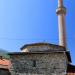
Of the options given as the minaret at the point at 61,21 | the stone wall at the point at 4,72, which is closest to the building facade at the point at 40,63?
the stone wall at the point at 4,72

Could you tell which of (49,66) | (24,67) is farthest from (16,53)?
(49,66)

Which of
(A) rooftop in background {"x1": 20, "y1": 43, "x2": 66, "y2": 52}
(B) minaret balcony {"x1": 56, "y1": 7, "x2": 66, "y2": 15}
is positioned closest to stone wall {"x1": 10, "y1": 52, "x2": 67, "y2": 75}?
(A) rooftop in background {"x1": 20, "y1": 43, "x2": 66, "y2": 52}

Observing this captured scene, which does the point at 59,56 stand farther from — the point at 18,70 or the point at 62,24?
the point at 62,24

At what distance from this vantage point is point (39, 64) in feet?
62.4

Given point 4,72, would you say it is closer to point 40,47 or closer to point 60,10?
point 40,47

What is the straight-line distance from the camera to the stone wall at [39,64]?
18.6 metres

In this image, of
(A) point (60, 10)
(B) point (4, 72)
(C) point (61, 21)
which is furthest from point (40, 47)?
(A) point (60, 10)

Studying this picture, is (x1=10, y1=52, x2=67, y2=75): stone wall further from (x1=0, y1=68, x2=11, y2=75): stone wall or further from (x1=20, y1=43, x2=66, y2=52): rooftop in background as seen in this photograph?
(x1=20, y1=43, x2=66, y2=52): rooftop in background

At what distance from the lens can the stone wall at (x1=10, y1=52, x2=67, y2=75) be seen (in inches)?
733

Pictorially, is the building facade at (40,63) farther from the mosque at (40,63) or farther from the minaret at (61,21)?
the minaret at (61,21)

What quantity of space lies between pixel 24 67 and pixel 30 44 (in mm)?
3326

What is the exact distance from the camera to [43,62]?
750 inches

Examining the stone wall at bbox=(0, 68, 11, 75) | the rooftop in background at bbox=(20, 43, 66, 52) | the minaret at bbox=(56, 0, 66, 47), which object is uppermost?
the minaret at bbox=(56, 0, 66, 47)

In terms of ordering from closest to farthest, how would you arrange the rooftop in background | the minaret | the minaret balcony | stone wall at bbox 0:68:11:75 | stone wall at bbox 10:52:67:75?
stone wall at bbox 10:52:67:75 → stone wall at bbox 0:68:11:75 → the rooftop in background → the minaret → the minaret balcony
